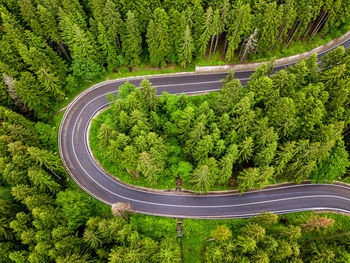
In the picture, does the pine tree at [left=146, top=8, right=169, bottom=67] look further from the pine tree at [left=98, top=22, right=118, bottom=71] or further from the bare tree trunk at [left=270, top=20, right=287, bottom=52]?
the bare tree trunk at [left=270, top=20, right=287, bottom=52]

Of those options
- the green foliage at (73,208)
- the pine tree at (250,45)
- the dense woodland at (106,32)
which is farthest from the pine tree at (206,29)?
the green foliage at (73,208)

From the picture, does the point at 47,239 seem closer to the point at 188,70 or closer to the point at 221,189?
the point at 221,189

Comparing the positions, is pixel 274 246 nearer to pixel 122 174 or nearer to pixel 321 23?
pixel 122 174

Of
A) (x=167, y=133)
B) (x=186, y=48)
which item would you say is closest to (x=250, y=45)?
(x=186, y=48)

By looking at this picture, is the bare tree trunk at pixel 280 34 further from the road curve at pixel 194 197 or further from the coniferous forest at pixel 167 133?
the road curve at pixel 194 197

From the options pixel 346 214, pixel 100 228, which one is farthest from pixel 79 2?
pixel 346 214
